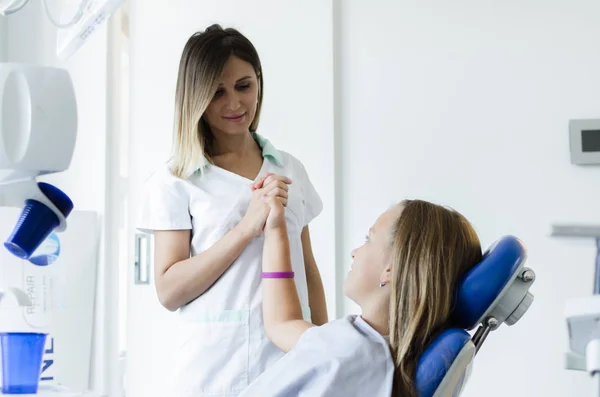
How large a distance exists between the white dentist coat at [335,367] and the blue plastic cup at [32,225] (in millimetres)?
471

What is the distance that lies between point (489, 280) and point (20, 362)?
3.59ft

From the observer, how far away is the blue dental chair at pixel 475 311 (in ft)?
4.09

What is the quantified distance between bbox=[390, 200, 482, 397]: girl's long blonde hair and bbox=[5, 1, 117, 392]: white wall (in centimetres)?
158

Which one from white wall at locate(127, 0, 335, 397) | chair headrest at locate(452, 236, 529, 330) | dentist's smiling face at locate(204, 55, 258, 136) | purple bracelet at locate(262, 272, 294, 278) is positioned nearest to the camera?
chair headrest at locate(452, 236, 529, 330)

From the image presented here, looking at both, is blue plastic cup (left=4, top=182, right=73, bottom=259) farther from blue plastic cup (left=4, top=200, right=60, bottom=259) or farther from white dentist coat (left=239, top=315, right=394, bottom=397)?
white dentist coat (left=239, top=315, right=394, bottom=397)

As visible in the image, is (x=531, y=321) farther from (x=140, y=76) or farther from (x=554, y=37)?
(x=140, y=76)

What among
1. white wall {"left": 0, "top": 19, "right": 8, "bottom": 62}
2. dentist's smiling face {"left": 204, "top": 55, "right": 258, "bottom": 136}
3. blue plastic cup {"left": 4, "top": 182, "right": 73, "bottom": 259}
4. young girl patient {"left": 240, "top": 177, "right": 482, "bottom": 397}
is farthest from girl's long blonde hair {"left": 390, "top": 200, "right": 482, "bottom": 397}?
white wall {"left": 0, "top": 19, "right": 8, "bottom": 62}

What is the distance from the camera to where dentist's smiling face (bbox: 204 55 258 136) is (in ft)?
5.48

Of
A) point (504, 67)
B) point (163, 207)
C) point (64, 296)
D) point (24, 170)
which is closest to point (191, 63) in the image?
point (163, 207)

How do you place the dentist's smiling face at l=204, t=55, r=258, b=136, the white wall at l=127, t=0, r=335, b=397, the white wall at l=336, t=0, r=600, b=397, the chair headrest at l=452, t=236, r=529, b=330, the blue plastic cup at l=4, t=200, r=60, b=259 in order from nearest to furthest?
1. the blue plastic cup at l=4, t=200, r=60, b=259
2. the chair headrest at l=452, t=236, r=529, b=330
3. the dentist's smiling face at l=204, t=55, r=258, b=136
4. the white wall at l=336, t=0, r=600, b=397
5. the white wall at l=127, t=0, r=335, b=397

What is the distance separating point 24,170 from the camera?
1.06 meters

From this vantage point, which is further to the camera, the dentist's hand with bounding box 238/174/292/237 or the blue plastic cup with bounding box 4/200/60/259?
the dentist's hand with bounding box 238/174/292/237

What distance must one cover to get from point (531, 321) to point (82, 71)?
A: 1815 millimetres

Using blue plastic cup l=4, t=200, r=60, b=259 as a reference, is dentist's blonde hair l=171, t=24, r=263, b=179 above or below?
above
